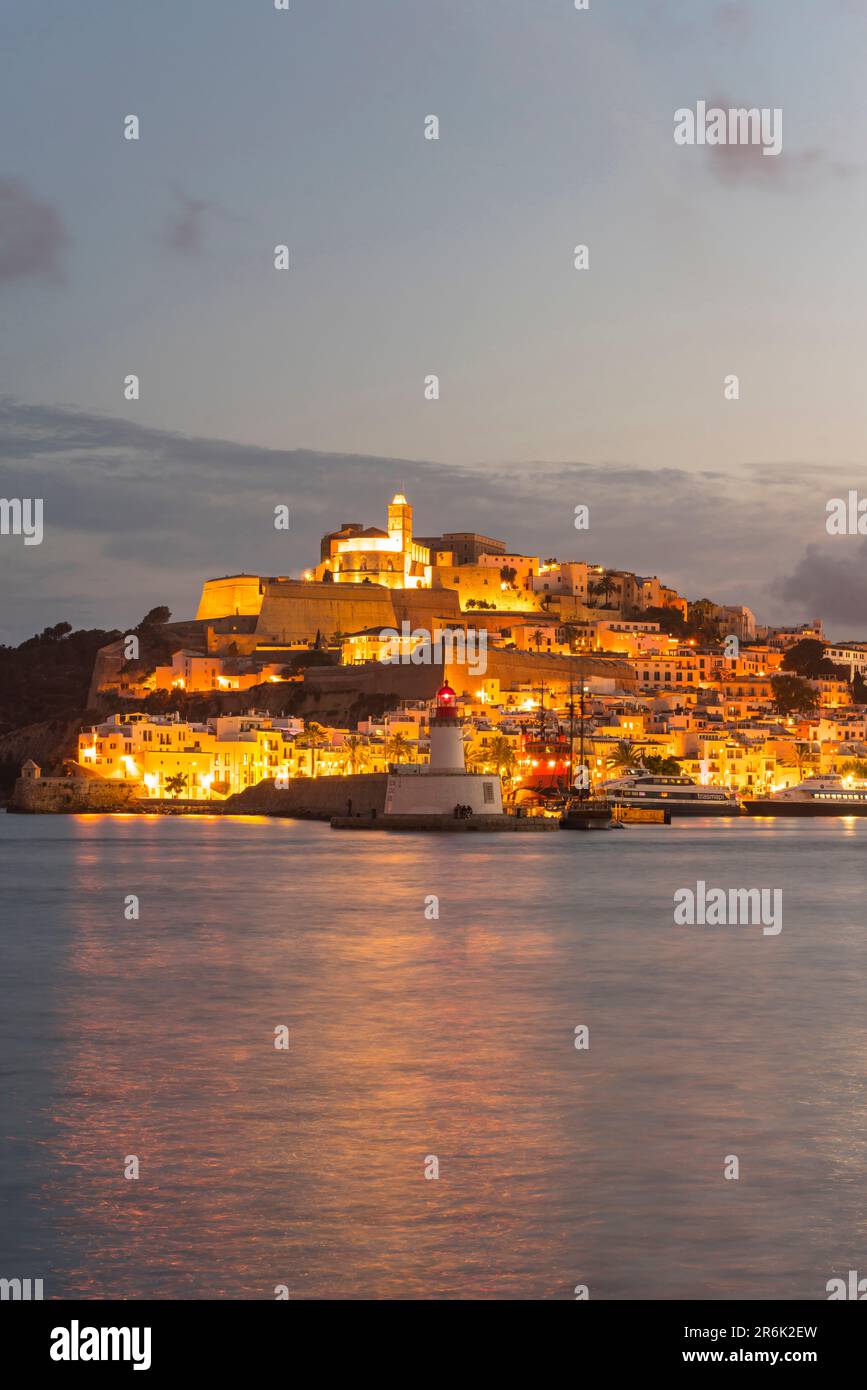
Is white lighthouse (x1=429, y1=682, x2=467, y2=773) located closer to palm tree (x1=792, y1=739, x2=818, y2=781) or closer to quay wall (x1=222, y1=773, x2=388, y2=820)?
quay wall (x1=222, y1=773, x2=388, y2=820)

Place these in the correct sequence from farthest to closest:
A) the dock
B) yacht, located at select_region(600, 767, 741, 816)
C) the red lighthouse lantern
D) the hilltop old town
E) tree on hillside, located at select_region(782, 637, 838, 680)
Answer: tree on hillside, located at select_region(782, 637, 838, 680), the hilltop old town, yacht, located at select_region(600, 767, 741, 816), the dock, the red lighthouse lantern

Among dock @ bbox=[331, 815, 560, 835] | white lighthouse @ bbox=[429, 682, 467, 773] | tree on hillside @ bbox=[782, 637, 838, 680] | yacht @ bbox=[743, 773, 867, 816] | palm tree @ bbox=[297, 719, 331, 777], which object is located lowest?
dock @ bbox=[331, 815, 560, 835]

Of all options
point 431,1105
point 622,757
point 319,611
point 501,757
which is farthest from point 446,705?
point 319,611

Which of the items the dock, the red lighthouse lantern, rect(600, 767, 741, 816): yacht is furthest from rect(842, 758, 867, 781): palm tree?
the red lighthouse lantern

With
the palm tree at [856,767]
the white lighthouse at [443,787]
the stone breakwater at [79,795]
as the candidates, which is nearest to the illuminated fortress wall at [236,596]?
the stone breakwater at [79,795]

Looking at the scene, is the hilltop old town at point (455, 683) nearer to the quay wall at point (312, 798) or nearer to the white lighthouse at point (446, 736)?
the quay wall at point (312, 798)
